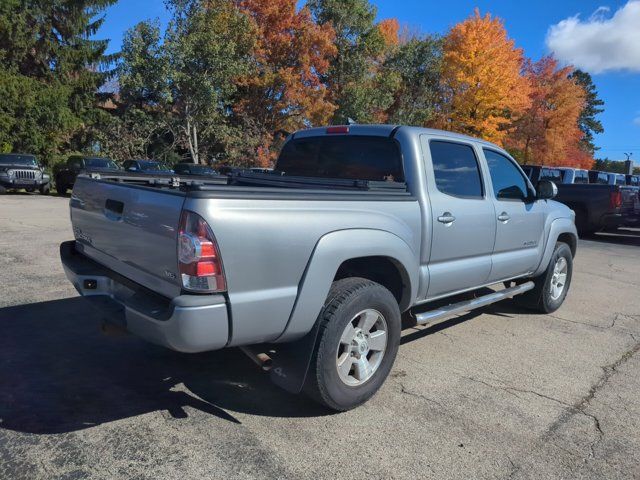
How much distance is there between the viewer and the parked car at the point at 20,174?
1972 centimetres

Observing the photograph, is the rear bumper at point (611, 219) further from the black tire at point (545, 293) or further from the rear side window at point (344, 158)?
the rear side window at point (344, 158)

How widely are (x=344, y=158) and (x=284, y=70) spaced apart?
2478cm

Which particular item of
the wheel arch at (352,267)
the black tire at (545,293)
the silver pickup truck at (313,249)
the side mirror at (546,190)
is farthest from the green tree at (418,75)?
the wheel arch at (352,267)

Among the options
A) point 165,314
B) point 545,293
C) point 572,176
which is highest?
point 572,176

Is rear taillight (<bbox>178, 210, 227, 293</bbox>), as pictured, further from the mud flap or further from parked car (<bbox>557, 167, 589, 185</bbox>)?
parked car (<bbox>557, 167, 589, 185</bbox>)

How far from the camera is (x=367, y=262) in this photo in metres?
3.67

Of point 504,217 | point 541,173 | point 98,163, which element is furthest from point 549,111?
point 504,217

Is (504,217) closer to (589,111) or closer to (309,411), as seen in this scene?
(309,411)

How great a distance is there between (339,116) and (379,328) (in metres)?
28.8

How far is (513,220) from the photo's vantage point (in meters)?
5.04

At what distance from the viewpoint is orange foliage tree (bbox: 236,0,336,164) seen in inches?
1090

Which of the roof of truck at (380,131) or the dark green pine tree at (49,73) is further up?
the dark green pine tree at (49,73)

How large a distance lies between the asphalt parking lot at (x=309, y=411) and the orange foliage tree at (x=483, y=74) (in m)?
28.8

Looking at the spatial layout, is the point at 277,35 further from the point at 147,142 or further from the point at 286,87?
the point at 147,142
